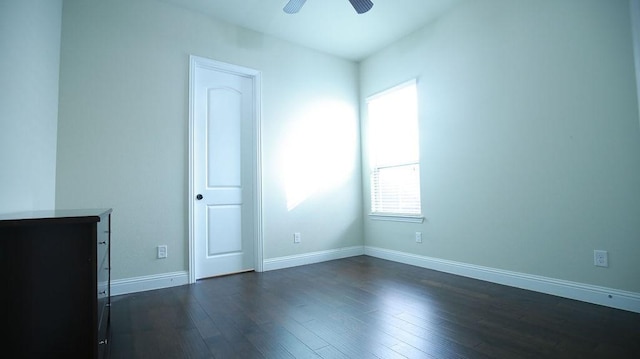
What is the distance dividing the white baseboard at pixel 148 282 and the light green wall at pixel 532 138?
2.54m

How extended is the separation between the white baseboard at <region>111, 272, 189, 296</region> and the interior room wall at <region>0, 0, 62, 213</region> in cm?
85

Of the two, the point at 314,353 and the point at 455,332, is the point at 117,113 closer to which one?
the point at 314,353

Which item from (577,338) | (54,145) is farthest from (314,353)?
(54,145)

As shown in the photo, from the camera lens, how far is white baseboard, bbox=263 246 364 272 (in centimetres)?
360

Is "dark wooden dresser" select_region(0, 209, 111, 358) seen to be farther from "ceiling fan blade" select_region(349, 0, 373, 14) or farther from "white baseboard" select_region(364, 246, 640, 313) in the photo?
"white baseboard" select_region(364, 246, 640, 313)

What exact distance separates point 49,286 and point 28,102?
1347mm

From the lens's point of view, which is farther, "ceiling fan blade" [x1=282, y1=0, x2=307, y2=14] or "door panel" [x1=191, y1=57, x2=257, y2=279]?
"door panel" [x1=191, y1=57, x2=257, y2=279]

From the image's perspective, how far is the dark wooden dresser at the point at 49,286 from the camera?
40.8 inches

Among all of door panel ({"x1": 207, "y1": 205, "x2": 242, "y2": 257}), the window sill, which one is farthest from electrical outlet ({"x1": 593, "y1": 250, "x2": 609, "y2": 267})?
door panel ({"x1": 207, "y1": 205, "x2": 242, "y2": 257})

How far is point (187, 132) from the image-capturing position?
313 centimetres

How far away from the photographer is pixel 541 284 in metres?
2.57

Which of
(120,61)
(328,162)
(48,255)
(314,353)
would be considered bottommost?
(314,353)

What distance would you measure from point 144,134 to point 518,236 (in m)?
3.49

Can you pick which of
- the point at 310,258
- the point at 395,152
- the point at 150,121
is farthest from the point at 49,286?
the point at 395,152
